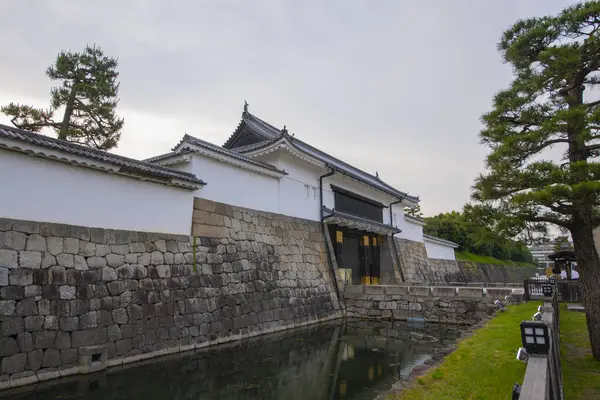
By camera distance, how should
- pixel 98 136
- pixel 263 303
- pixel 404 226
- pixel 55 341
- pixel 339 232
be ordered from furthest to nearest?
pixel 404 226
pixel 98 136
pixel 339 232
pixel 263 303
pixel 55 341

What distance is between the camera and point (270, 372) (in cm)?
717

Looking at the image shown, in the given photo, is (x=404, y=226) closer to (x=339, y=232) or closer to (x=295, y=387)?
(x=339, y=232)

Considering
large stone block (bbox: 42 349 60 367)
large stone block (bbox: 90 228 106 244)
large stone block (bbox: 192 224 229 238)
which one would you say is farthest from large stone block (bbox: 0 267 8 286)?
large stone block (bbox: 192 224 229 238)

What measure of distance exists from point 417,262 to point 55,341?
2184cm

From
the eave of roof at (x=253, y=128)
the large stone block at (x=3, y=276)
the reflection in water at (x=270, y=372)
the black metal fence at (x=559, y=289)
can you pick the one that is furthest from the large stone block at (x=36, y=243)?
the black metal fence at (x=559, y=289)

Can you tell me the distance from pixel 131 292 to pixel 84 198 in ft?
7.08

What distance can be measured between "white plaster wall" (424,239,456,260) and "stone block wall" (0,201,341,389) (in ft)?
56.5

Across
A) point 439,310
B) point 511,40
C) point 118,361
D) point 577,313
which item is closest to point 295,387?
point 118,361

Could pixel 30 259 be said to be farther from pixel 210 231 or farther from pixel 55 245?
pixel 210 231

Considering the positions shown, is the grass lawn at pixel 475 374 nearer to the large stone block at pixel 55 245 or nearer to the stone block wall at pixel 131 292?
the stone block wall at pixel 131 292

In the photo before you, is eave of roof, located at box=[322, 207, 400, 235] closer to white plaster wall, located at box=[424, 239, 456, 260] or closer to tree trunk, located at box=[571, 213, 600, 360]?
white plaster wall, located at box=[424, 239, 456, 260]

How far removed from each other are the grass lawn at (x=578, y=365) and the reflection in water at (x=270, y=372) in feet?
8.51

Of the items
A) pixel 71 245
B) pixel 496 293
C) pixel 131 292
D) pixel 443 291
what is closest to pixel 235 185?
pixel 131 292

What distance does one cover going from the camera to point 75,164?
7535 mm
